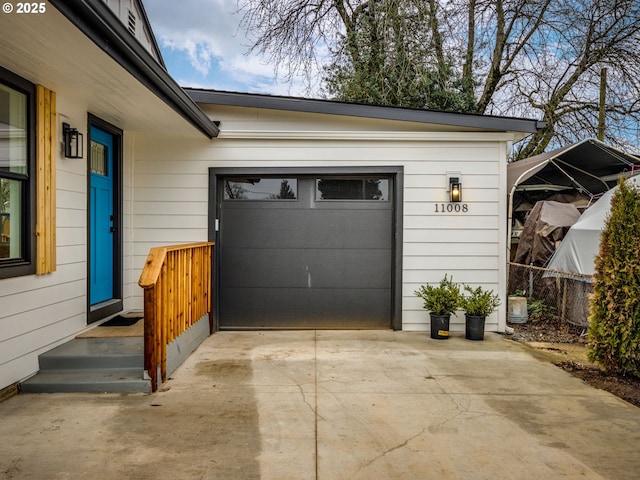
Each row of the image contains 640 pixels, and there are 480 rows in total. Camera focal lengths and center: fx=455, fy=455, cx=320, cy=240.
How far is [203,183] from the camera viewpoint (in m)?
5.62

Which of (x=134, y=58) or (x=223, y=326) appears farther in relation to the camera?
(x=223, y=326)

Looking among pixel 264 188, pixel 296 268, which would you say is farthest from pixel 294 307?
pixel 264 188

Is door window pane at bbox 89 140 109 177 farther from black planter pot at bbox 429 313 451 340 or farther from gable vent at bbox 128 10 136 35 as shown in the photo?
black planter pot at bbox 429 313 451 340

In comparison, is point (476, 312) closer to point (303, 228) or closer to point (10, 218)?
point (303, 228)

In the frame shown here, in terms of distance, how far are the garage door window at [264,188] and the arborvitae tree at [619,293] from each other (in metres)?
3.40

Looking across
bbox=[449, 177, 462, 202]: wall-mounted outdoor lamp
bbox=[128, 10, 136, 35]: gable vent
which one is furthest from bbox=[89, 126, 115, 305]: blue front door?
bbox=[449, 177, 462, 202]: wall-mounted outdoor lamp

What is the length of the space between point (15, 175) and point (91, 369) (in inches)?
64.7

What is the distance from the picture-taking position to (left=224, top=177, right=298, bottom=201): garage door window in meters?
5.73

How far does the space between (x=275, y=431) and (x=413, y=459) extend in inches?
34.0

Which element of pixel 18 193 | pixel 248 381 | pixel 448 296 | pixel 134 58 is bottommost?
pixel 248 381

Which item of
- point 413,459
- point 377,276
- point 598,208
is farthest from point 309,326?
point 598,208

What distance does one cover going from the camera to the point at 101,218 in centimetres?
494

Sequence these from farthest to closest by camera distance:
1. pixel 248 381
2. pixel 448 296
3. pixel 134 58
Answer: pixel 448 296 → pixel 248 381 → pixel 134 58

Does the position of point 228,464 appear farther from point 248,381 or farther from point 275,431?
point 248,381
